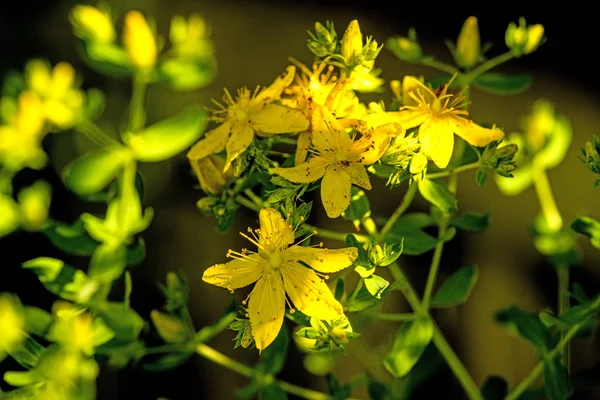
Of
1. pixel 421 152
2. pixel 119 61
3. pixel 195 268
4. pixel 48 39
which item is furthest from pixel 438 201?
pixel 48 39

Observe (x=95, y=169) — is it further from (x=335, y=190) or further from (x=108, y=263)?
(x=335, y=190)

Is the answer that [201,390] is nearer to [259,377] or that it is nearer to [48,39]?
[259,377]

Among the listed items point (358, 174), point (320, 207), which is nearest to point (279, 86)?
point (358, 174)

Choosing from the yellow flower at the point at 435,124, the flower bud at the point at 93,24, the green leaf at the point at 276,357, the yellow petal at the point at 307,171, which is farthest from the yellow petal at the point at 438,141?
the flower bud at the point at 93,24

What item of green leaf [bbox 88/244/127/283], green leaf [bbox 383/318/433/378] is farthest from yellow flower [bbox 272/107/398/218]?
green leaf [bbox 88/244/127/283]

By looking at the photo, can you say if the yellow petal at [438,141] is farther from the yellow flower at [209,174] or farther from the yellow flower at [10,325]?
the yellow flower at [10,325]

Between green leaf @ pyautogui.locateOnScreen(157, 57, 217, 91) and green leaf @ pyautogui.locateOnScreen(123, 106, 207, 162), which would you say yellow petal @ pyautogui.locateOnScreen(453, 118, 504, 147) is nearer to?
green leaf @ pyautogui.locateOnScreen(123, 106, 207, 162)
